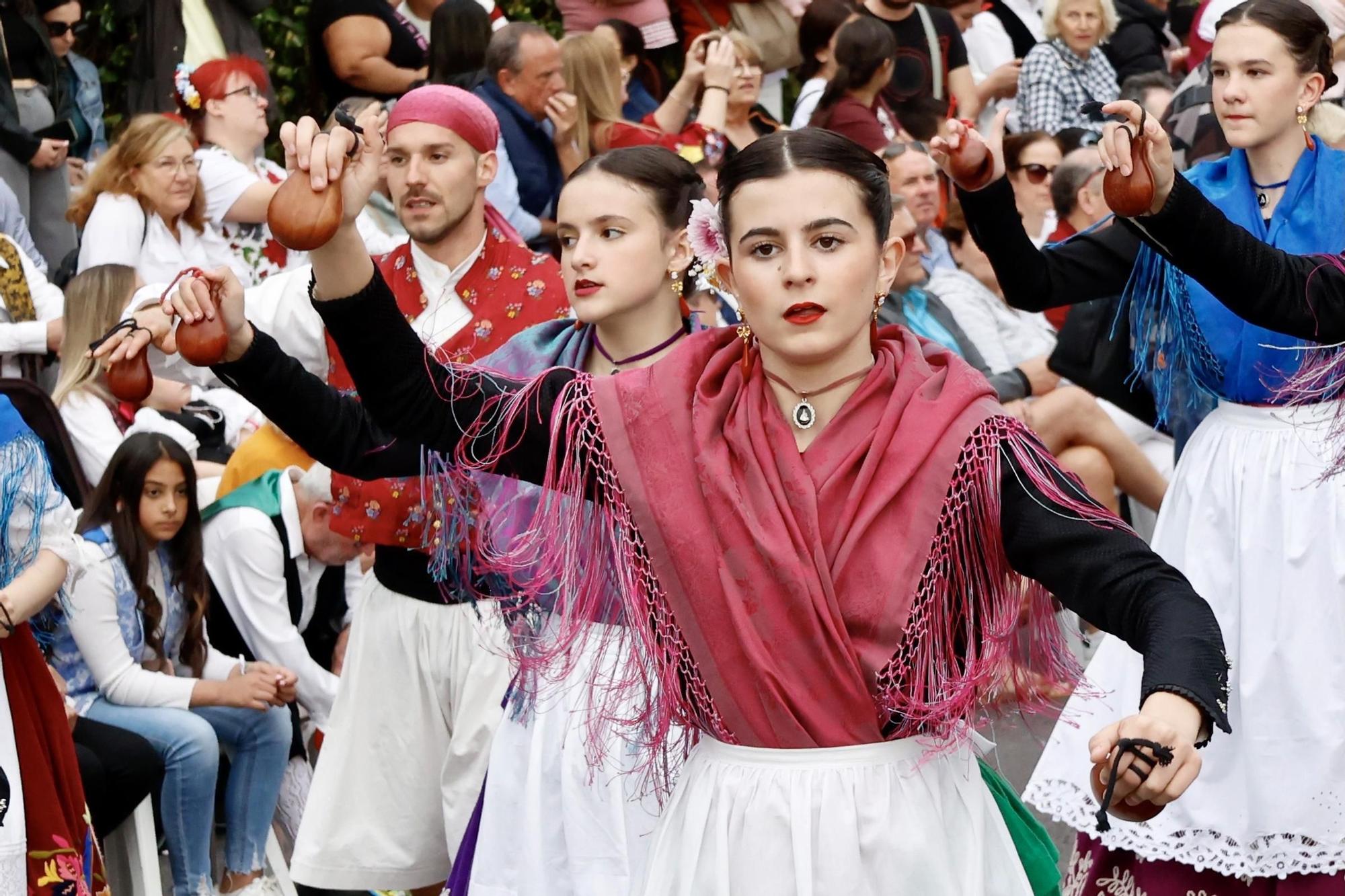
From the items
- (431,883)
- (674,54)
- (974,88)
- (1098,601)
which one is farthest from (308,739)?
(974,88)

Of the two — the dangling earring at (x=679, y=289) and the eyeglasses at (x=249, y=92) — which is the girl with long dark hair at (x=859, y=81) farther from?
the dangling earring at (x=679, y=289)

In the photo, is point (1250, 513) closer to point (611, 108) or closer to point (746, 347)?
point (746, 347)

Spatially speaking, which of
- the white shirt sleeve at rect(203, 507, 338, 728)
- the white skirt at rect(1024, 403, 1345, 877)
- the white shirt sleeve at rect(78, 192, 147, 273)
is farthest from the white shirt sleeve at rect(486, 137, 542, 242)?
the white skirt at rect(1024, 403, 1345, 877)

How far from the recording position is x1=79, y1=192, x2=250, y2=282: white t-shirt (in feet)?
24.1

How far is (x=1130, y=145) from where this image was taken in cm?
347

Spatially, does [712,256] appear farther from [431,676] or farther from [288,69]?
[288,69]

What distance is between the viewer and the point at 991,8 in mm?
11883

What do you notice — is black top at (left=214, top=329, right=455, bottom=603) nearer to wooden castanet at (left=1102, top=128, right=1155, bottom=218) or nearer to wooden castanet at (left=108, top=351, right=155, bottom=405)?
wooden castanet at (left=108, top=351, right=155, bottom=405)

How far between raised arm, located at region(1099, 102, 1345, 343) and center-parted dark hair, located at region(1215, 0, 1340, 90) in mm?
733

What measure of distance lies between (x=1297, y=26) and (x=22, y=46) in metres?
5.64

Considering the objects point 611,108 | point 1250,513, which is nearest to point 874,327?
point 1250,513

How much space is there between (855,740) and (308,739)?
3982mm

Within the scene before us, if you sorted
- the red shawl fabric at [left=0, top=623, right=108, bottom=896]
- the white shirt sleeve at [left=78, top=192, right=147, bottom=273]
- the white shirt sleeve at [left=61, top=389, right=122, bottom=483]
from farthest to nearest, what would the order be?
the white shirt sleeve at [left=78, top=192, right=147, bottom=273], the white shirt sleeve at [left=61, top=389, right=122, bottom=483], the red shawl fabric at [left=0, top=623, right=108, bottom=896]

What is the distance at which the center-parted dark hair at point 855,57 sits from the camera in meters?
9.07
